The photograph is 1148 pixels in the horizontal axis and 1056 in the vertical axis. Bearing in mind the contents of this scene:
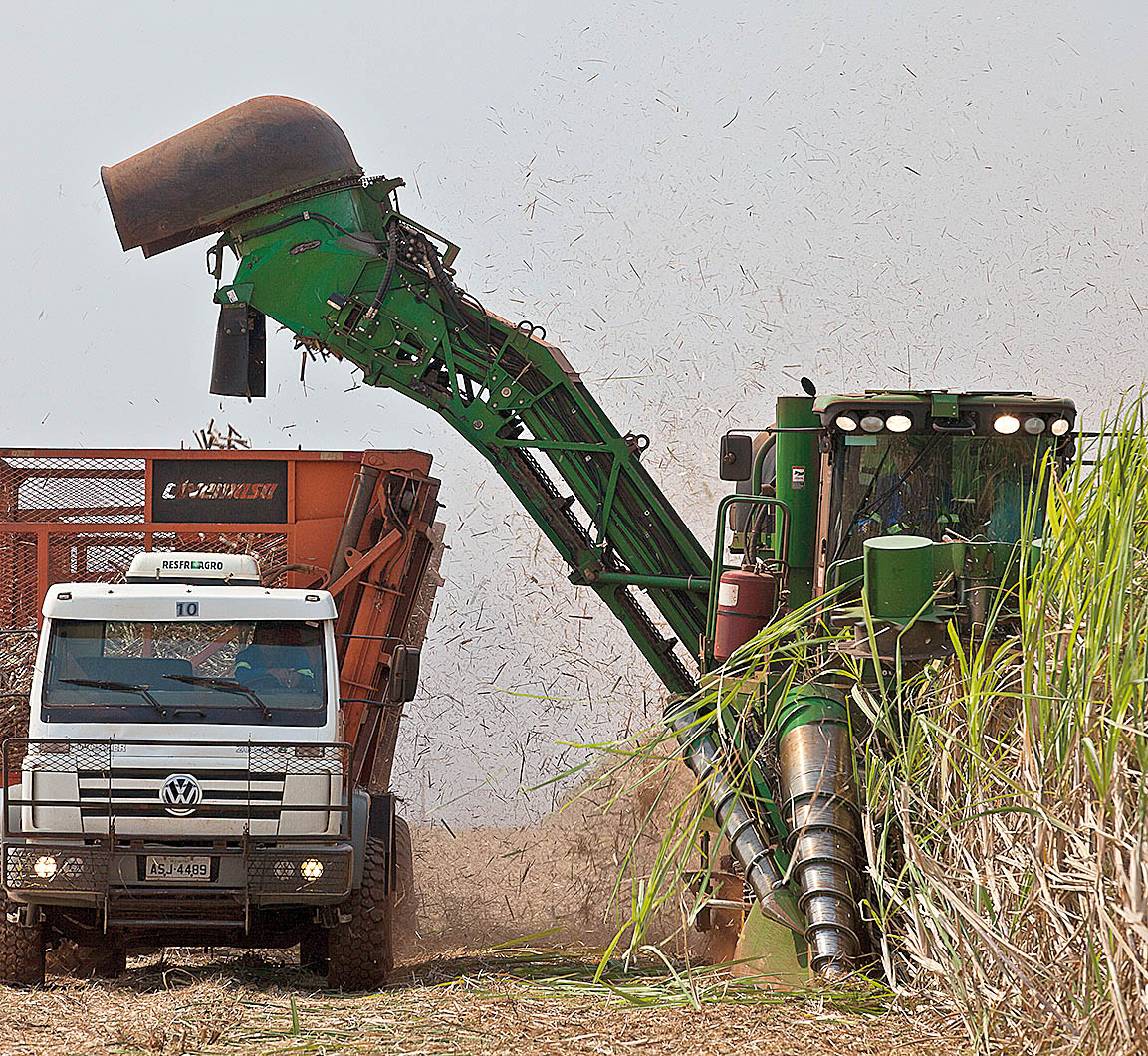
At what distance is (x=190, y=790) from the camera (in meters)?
6.93

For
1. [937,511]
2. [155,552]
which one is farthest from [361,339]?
[937,511]

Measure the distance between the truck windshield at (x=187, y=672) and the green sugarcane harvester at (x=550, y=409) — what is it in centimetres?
195

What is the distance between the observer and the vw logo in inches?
272

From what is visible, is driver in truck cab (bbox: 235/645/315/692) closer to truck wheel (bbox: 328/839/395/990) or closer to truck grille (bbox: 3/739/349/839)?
truck grille (bbox: 3/739/349/839)

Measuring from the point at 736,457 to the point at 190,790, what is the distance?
324 centimetres

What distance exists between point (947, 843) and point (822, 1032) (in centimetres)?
75

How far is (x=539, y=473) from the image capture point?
9531 mm

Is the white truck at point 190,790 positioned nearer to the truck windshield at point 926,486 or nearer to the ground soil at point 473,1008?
the ground soil at point 473,1008

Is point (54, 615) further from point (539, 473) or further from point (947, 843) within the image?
point (947, 843)

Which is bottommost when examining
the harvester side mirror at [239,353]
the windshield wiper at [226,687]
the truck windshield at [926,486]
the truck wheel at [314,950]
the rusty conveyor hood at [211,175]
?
the truck wheel at [314,950]

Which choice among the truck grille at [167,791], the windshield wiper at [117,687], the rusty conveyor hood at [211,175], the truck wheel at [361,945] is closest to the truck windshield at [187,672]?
the windshield wiper at [117,687]

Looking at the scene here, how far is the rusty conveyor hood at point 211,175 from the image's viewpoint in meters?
9.02

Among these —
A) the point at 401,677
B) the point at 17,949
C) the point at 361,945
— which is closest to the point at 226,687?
the point at 401,677

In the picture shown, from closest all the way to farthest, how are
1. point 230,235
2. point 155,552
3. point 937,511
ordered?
1. point 937,511
2. point 155,552
3. point 230,235
